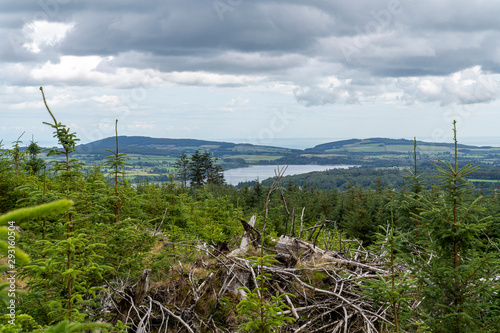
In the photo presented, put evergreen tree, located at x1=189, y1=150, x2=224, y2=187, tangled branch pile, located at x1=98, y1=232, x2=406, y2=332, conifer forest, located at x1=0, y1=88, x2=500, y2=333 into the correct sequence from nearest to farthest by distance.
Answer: conifer forest, located at x1=0, y1=88, x2=500, y2=333 → tangled branch pile, located at x1=98, y1=232, x2=406, y2=332 → evergreen tree, located at x1=189, y1=150, x2=224, y2=187

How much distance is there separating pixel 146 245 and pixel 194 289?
123 centimetres

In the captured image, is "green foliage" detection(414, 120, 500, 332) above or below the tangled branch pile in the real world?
above

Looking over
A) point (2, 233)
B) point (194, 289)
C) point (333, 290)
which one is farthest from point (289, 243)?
point (2, 233)

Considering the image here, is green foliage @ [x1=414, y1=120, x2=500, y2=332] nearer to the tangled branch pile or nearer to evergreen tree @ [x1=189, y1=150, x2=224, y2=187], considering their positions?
the tangled branch pile

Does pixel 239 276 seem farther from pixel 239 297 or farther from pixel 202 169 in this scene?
pixel 202 169

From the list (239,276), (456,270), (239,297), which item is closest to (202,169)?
(239,276)

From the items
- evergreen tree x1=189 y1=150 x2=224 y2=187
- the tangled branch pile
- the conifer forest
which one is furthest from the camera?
evergreen tree x1=189 y1=150 x2=224 y2=187

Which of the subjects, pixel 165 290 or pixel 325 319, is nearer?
pixel 325 319

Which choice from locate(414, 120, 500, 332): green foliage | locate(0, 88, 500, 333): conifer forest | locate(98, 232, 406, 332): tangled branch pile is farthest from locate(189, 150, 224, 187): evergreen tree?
locate(414, 120, 500, 332): green foliage

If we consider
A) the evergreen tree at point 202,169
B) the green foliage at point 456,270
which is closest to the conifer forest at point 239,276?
the green foliage at point 456,270

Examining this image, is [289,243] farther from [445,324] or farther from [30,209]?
[30,209]

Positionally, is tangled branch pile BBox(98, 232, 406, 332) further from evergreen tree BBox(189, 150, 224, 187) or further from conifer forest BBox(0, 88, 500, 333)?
evergreen tree BBox(189, 150, 224, 187)

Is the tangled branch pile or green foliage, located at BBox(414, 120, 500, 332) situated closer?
green foliage, located at BBox(414, 120, 500, 332)

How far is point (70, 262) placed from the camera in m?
3.87
